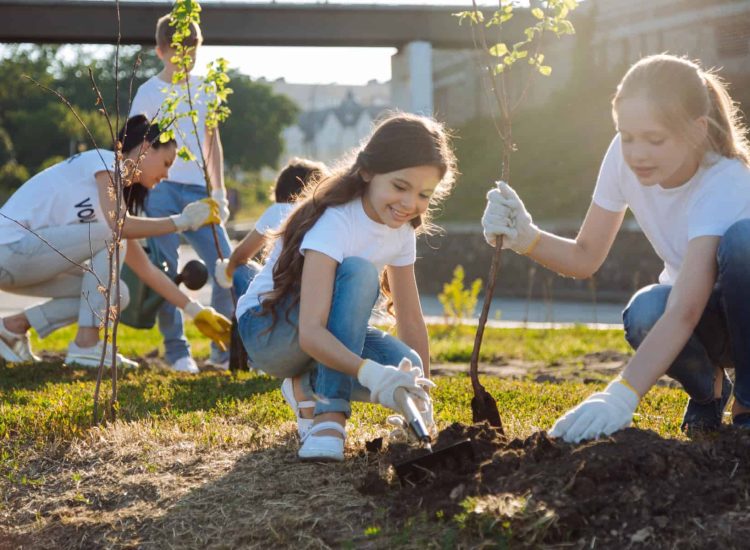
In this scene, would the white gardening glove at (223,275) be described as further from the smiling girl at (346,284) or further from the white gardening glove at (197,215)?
the smiling girl at (346,284)

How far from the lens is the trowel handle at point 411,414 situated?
2687 millimetres

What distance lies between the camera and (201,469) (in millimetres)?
2979

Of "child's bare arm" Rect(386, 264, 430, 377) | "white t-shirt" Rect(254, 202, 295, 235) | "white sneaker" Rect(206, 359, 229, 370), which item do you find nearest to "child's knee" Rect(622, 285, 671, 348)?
"child's bare arm" Rect(386, 264, 430, 377)

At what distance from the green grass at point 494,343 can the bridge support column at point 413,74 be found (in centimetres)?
1381

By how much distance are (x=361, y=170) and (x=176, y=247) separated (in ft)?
10.8

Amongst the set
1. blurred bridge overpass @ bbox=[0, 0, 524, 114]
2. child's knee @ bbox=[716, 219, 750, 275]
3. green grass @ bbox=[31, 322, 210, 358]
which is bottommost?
green grass @ bbox=[31, 322, 210, 358]

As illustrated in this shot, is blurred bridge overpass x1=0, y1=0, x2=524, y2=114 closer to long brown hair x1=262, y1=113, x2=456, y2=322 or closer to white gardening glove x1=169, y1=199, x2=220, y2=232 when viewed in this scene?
white gardening glove x1=169, y1=199, x2=220, y2=232

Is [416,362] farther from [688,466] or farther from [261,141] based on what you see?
[261,141]

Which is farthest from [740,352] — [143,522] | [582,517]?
[143,522]

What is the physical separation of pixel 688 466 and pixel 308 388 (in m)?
1.37

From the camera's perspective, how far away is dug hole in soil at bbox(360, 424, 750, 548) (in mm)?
2170

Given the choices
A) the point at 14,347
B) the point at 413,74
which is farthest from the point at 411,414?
the point at 413,74

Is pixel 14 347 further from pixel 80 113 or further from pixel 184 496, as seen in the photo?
pixel 80 113

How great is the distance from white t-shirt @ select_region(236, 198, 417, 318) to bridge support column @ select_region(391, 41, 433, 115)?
19127mm
